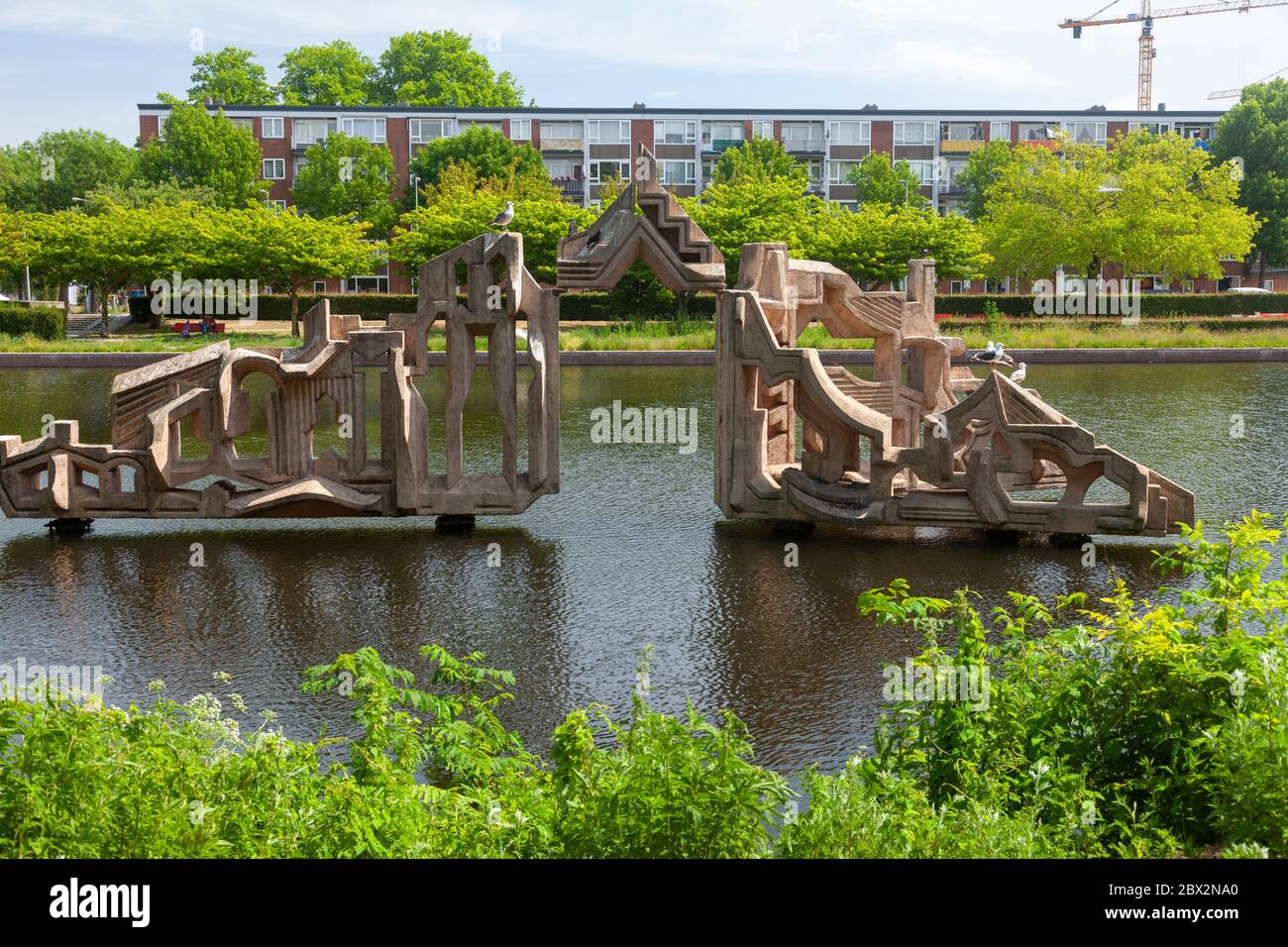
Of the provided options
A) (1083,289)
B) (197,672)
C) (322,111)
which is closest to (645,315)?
(1083,289)

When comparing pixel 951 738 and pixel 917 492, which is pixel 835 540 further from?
pixel 951 738

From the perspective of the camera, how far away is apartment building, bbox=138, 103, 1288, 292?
75250mm

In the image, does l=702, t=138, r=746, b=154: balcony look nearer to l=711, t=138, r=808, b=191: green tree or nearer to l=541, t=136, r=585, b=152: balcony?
l=711, t=138, r=808, b=191: green tree

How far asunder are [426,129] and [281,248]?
31.6 m

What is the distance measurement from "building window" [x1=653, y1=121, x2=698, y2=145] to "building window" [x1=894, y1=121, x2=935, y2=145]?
1137 cm

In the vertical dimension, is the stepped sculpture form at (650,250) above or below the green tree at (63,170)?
below

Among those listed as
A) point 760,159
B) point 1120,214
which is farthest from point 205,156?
point 1120,214

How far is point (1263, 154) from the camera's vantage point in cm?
6812

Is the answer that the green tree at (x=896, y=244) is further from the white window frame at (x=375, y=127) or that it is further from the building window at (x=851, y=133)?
the white window frame at (x=375, y=127)

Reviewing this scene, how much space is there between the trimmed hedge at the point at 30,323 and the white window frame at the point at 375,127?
34449mm

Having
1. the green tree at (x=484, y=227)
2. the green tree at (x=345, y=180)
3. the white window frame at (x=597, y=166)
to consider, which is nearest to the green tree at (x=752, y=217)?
the green tree at (x=484, y=227)

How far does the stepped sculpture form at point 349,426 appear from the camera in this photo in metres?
15.0

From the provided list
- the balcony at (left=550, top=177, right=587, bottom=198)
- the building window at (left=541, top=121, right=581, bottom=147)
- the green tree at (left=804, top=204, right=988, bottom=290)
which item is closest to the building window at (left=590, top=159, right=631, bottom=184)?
the balcony at (left=550, top=177, right=587, bottom=198)

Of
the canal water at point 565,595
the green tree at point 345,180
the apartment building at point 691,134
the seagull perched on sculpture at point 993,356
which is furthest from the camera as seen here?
the apartment building at point 691,134
